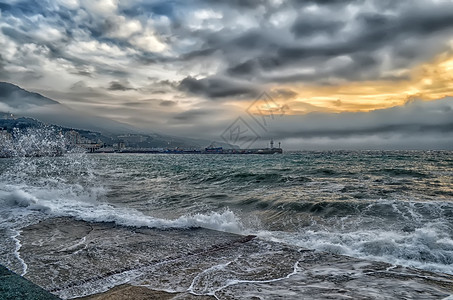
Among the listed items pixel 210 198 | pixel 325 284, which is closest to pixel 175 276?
pixel 325 284

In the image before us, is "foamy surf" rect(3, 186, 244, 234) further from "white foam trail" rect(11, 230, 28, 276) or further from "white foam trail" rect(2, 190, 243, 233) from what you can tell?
"white foam trail" rect(11, 230, 28, 276)

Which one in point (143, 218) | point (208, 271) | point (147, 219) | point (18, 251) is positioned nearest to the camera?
point (208, 271)

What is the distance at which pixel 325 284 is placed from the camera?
14.6 ft

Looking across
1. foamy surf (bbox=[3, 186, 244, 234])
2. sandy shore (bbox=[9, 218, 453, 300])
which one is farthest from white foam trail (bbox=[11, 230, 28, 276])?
foamy surf (bbox=[3, 186, 244, 234])

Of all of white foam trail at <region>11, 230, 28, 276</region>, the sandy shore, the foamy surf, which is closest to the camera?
the sandy shore

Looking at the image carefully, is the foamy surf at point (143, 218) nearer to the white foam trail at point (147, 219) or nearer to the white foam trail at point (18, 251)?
the white foam trail at point (147, 219)

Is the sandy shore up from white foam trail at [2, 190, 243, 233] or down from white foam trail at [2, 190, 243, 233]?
up

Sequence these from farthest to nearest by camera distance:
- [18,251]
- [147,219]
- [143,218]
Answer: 1. [143,218]
2. [147,219]
3. [18,251]

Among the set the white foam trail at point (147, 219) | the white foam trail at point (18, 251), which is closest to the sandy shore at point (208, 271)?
the white foam trail at point (18, 251)

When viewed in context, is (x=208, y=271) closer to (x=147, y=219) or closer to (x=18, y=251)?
(x=18, y=251)

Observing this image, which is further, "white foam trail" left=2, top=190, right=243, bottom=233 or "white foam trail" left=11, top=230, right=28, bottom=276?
"white foam trail" left=2, top=190, right=243, bottom=233

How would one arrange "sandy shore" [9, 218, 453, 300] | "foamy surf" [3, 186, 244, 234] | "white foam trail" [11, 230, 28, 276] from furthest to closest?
"foamy surf" [3, 186, 244, 234]
"white foam trail" [11, 230, 28, 276]
"sandy shore" [9, 218, 453, 300]

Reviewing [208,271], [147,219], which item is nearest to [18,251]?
[147,219]

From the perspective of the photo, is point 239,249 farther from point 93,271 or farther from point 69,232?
point 69,232
